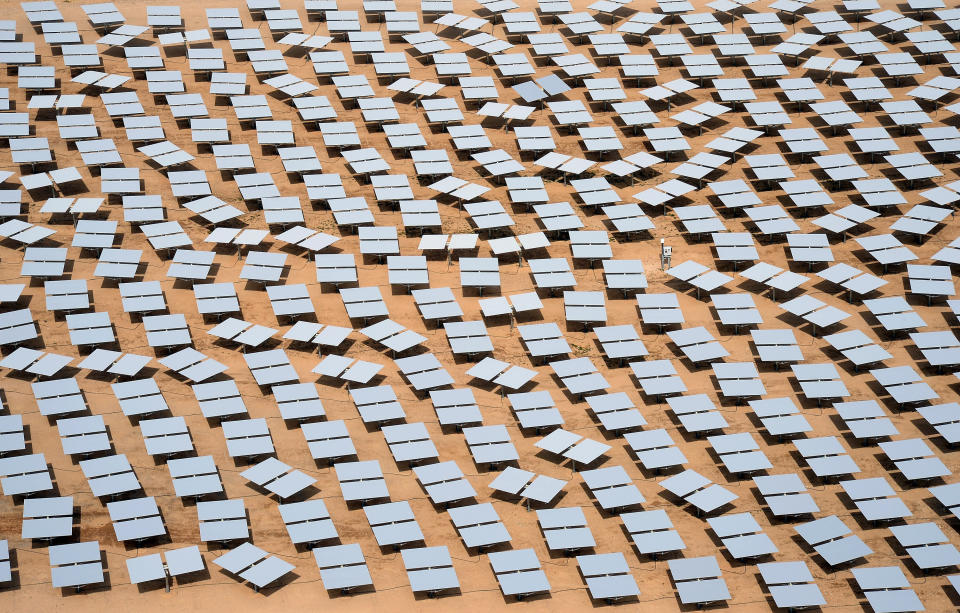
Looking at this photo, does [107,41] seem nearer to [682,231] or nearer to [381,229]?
[381,229]

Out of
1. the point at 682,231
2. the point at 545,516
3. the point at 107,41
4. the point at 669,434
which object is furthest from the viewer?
the point at 107,41

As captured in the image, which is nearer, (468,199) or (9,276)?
(9,276)

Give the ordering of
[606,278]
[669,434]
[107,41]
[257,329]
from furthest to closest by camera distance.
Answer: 1. [107,41]
2. [606,278]
3. [257,329]
4. [669,434]

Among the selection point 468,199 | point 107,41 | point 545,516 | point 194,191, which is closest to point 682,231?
point 468,199

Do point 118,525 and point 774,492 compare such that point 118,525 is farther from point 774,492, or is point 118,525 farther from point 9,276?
point 774,492

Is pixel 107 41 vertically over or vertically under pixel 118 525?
over

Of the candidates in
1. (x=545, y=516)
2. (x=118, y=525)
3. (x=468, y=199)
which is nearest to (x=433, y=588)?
(x=545, y=516)
